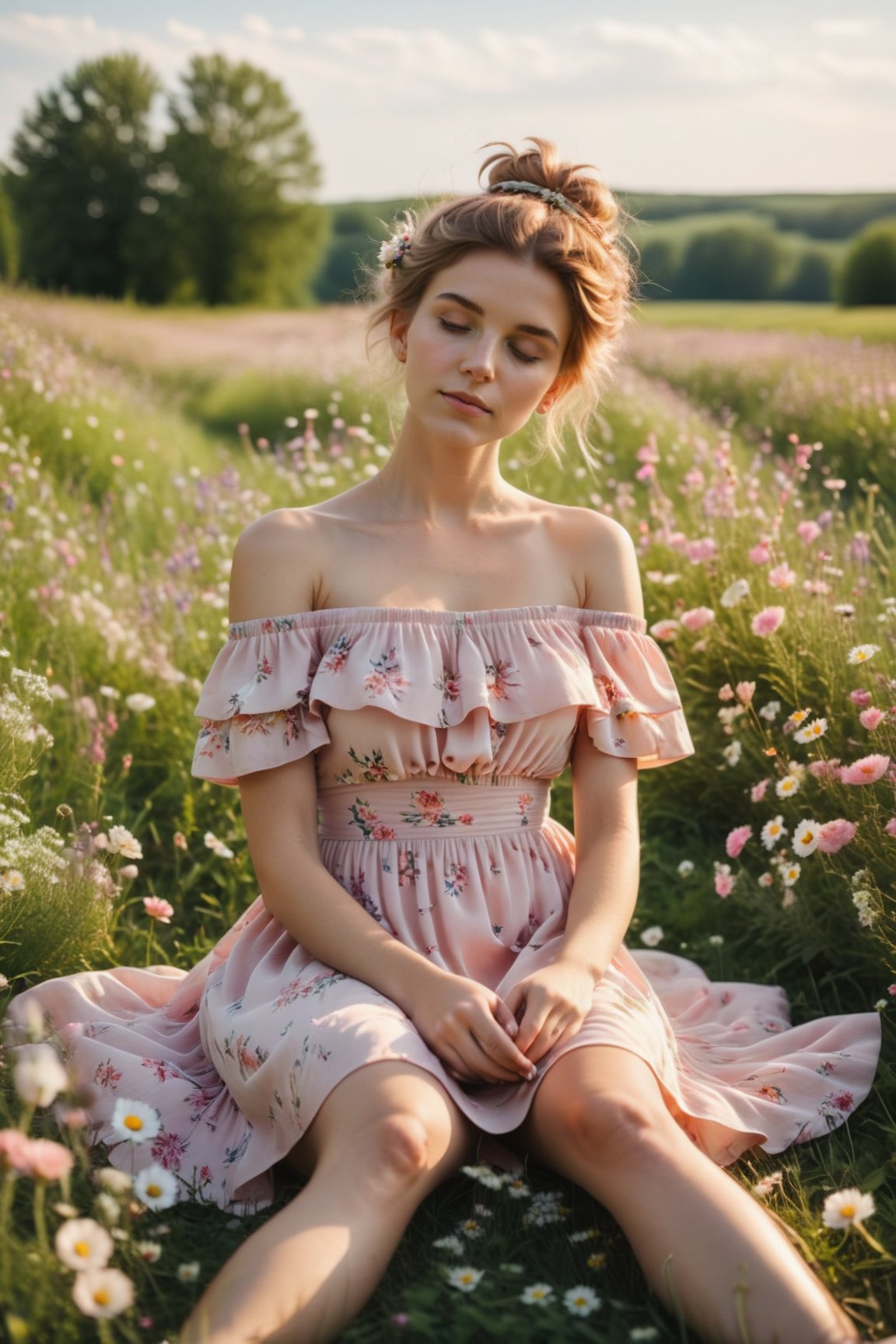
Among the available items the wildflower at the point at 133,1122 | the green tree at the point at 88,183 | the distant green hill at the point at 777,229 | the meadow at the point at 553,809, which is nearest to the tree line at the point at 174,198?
the green tree at the point at 88,183

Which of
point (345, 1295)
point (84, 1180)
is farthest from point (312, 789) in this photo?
point (345, 1295)

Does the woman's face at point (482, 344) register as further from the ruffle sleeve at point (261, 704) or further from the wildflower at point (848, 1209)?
the wildflower at point (848, 1209)

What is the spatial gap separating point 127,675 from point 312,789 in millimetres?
1985

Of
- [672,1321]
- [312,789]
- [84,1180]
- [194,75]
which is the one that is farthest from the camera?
[194,75]

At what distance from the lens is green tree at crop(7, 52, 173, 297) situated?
31812 mm

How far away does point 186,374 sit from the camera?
14234 millimetres

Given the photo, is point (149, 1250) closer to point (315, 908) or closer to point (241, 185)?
point (315, 908)

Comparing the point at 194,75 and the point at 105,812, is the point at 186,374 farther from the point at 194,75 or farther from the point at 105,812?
the point at 194,75

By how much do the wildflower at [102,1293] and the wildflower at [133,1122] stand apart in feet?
1.07

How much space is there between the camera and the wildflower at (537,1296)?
1850 mm

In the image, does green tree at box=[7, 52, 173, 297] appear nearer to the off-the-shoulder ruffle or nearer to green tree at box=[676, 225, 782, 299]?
green tree at box=[676, 225, 782, 299]

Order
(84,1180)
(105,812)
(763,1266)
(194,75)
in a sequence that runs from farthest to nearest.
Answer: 1. (194,75)
2. (105,812)
3. (84,1180)
4. (763,1266)

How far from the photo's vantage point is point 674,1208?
1.87 m

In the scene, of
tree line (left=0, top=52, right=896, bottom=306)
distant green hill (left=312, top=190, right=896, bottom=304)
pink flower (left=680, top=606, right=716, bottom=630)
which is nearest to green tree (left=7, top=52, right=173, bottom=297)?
tree line (left=0, top=52, right=896, bottom=306)
